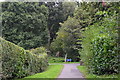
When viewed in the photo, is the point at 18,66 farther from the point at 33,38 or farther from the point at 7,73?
the point at 33,38

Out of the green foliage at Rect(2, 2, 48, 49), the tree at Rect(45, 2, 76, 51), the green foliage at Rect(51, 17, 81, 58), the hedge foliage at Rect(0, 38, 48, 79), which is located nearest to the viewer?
the hedge foliage at Rect(0, 38, 48, 79)

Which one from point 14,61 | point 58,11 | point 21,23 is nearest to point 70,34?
point 21,23

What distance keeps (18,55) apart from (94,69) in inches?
197

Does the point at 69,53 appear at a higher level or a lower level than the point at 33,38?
lower

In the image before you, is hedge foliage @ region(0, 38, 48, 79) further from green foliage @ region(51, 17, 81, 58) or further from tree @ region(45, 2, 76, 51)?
tree @ region(45, 2, 76, 51)

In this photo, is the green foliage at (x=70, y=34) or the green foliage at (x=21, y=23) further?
the green foliage at (x=70, y=34)

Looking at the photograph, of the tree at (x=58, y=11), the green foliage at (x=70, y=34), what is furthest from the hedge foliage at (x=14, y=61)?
the tree at (x=58, y=11)

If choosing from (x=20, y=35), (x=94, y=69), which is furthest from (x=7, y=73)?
(x=20, y=35)

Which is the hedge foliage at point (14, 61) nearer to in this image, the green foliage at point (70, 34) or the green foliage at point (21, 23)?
the green foliage at point (21, 23)

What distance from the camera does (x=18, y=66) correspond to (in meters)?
9.66

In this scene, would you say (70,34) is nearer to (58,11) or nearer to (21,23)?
(21,23)

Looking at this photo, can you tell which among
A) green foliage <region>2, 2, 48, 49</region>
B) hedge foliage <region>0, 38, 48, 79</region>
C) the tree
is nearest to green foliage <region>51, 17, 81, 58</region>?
green foliage <region>2, 2, 48, 49</region>

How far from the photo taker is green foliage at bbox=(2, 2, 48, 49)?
26391 mm

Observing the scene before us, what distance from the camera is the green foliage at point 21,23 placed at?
26.4 meters
